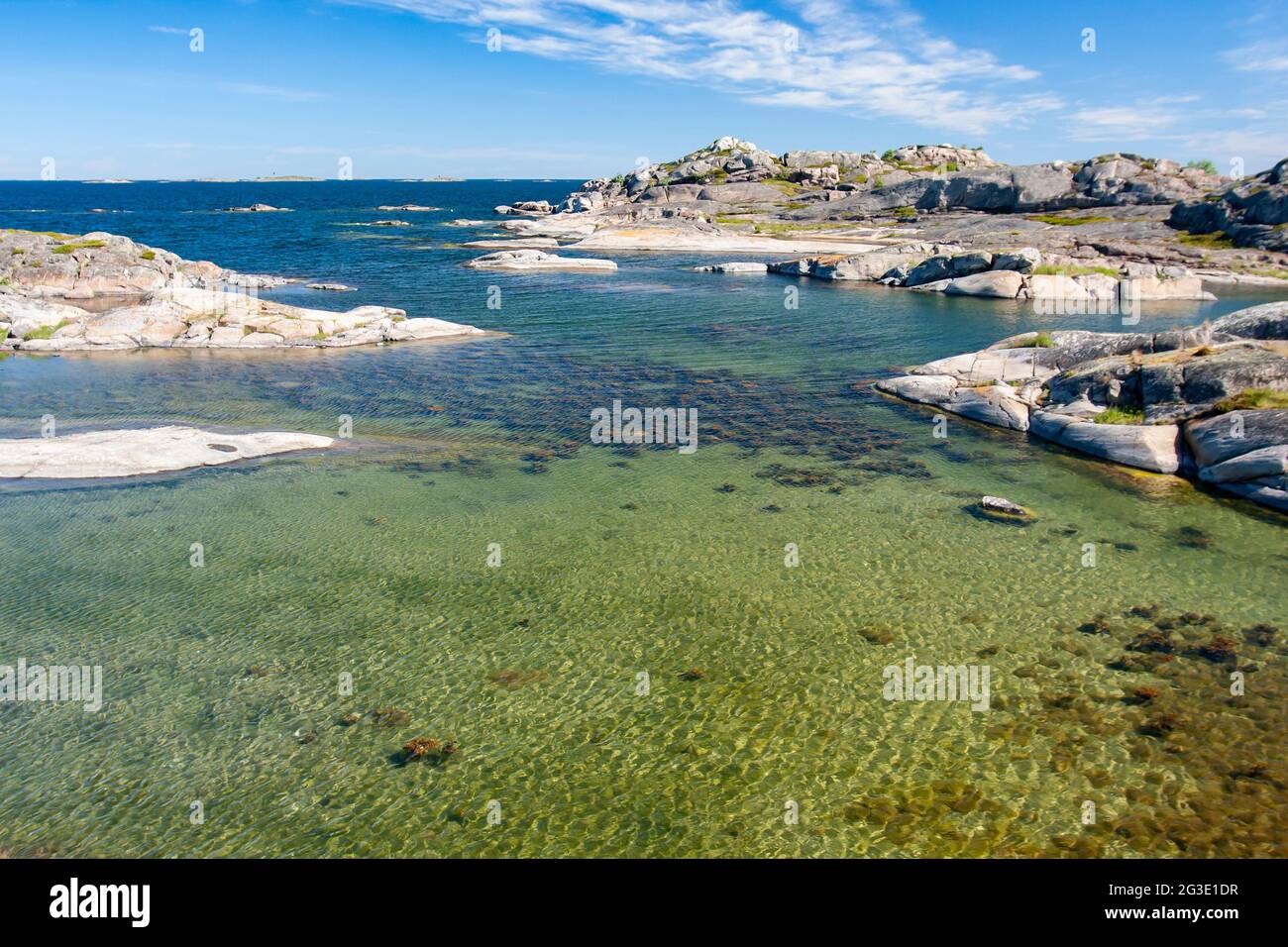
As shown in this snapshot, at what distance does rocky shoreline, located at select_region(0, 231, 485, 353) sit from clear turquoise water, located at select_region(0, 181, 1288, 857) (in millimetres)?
15392

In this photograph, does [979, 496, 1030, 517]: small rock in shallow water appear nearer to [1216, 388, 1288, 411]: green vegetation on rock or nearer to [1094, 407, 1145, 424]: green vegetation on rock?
[1094, 407, 1145, 424]: green vegetation on rock

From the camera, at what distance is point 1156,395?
110 ft

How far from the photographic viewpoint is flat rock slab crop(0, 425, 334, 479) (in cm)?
2953

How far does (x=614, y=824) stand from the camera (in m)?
13.8

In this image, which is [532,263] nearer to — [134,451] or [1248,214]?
[134,451]

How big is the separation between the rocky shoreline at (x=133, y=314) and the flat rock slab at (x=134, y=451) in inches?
904

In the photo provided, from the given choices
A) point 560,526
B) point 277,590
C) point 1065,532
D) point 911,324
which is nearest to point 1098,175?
point 911,324

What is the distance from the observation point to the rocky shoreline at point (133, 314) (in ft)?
175

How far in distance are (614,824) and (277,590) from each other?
12.8 meters

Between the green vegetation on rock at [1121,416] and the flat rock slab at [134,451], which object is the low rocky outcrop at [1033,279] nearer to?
the green vegetation on rock at [1121,416]

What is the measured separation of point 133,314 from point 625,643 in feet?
174
